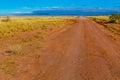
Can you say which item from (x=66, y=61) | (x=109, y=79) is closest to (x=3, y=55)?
(x=66, y=61)

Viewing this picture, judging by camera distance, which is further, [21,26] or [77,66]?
[21,26]

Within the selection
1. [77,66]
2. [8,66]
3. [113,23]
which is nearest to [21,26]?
[113,23]

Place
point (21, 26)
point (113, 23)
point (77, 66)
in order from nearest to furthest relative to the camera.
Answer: point (77, 66)
point (21, 26)
point (113, 23)

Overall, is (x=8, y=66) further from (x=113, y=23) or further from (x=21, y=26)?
(x=113, y=23)

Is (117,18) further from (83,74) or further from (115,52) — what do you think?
(83,74)

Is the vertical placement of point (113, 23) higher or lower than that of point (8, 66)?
lower

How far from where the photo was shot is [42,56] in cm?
1503

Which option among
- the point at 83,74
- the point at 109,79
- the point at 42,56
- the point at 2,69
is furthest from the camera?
the point at 42,56

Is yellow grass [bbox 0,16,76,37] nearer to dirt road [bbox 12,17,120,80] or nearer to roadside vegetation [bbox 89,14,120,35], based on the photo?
roadside vegetation [bbox 89,14,120,35]

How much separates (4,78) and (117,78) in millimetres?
3854


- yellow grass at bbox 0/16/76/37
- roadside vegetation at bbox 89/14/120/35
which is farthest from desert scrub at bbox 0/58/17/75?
roadside vegetation at bbox 89/14/120/35

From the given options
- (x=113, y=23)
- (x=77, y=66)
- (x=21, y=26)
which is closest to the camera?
(x=77, y=66)

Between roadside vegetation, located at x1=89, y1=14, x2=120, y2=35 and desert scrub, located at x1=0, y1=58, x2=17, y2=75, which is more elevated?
desert scrub, located at x1=0, y1=58, x2=17, y2=75

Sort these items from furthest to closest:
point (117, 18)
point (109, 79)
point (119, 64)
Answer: point (117, 18) → point (119, 64) → point (109, 79)
